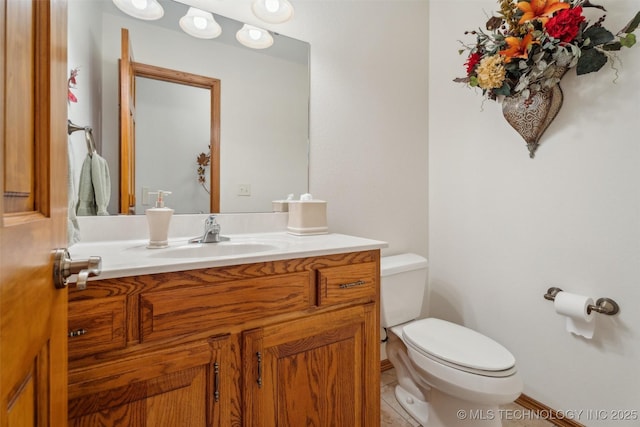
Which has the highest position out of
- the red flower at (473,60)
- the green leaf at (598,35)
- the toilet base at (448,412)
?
the red flower at (473,60)

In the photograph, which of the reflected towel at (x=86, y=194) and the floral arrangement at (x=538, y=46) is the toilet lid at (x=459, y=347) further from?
the reflected towel at (x=86, y=194)

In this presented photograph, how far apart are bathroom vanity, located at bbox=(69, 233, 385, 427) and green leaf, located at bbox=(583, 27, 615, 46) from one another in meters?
1.19

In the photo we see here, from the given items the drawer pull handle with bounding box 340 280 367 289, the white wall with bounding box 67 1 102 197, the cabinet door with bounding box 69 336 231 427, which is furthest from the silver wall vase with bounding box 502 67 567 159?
the white wall with bounding box 67 1 102 197

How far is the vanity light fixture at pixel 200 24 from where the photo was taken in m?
1.27

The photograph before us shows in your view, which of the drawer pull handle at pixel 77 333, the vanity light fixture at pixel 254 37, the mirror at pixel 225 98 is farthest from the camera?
the vanity light fixture at pixel 254 37

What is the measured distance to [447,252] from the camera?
190cm

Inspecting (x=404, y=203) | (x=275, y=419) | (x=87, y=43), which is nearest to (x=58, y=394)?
(x=275, y=419)

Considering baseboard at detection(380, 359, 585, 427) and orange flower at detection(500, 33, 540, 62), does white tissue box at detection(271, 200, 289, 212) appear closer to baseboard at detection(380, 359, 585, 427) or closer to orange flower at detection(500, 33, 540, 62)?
orange flower at detection(500, 33, 540, 62)

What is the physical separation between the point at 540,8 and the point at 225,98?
54.7 inches

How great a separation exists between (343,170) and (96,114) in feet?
3.68

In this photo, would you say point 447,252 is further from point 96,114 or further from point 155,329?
point 96,114

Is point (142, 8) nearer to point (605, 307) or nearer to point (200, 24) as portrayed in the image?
point (200, 24)

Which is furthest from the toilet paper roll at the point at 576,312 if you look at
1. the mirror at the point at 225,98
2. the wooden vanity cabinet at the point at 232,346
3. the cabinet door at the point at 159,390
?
the cabinet door at the point at 159,390

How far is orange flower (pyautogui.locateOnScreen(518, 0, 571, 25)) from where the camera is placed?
1173 millimetres
